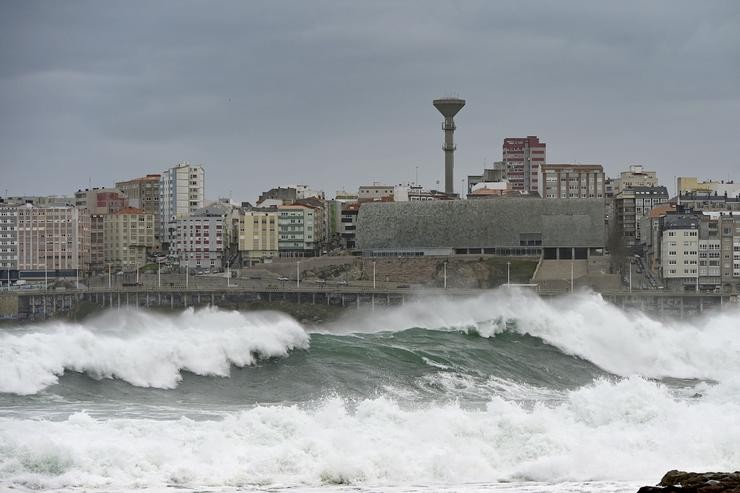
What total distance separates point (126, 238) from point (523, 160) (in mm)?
73907

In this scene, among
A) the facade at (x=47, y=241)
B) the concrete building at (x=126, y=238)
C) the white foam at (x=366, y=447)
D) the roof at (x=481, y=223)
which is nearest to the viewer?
the white foam at (x=366, y=447)

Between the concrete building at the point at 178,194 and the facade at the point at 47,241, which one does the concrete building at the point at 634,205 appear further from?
the facade at the point at 47,241

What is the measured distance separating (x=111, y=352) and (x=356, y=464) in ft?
46.0

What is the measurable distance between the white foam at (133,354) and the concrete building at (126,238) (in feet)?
292

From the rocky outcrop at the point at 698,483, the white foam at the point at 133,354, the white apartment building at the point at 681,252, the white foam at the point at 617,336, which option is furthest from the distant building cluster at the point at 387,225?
the rocky outcrop at the point at 698,483

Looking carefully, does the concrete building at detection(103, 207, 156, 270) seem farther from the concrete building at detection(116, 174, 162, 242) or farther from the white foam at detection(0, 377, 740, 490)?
the white foam at detection(0, 377, 740, 490)

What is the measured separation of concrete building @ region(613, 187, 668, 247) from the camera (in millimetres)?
133625

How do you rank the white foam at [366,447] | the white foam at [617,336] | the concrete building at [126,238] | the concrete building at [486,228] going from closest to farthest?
the white foam at [366,447], the white foam at [617,336], the concrete building at [486,228], the concrete building at [126,238]

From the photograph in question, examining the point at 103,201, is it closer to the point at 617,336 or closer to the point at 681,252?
the point at 681,252

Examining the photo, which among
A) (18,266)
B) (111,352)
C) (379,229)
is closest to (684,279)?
(379,229)

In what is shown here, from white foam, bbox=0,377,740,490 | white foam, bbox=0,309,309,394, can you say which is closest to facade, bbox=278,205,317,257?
white foam, bbox=0,309,309,394

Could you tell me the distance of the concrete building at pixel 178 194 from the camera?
465 ft

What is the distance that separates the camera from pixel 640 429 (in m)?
31.3

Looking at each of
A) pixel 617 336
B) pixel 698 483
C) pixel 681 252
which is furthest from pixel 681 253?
pixel 698 483
